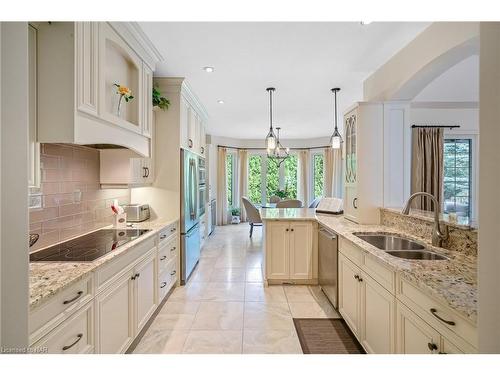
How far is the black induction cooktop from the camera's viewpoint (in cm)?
159

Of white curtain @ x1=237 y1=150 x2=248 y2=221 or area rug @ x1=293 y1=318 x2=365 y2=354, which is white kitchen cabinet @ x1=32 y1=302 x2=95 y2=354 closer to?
area rug @ x1=293 y1=318 x2=365 y2=354

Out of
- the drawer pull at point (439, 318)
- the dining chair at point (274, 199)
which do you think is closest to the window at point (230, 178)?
the dining chair at point (274, 199)

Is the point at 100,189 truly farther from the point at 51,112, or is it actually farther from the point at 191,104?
the point at 191,104

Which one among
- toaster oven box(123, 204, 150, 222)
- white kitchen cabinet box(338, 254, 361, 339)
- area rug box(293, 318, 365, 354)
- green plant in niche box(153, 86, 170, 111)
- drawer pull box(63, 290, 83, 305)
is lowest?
area rug box(293, 318, 365, 354)

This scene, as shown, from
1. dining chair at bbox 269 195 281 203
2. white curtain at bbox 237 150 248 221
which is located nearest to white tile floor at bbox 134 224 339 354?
dining chair at bbox 269 195 281 203

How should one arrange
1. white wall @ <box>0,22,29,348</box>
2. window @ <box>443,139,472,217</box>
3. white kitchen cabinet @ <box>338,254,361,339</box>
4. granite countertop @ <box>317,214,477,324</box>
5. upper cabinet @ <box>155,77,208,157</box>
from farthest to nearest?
window @ <box>443,139,472,217</box>
upper cabinet @ <box>155,77,208,157</box>
white kitchen cabinet @ <box>338,254,361,339</box>
granite countertop @ <box>317,214,477,324</box>
white wall @ <box>0,22,29,348</box>

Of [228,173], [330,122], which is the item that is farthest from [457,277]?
[228,173]

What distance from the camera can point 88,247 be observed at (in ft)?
6.08

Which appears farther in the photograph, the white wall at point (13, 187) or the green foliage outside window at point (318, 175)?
the green foliage outside window at point (318, 175)

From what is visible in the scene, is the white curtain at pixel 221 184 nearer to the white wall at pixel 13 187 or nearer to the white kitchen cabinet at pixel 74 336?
the white kitchen cabinet at pixel 74 336

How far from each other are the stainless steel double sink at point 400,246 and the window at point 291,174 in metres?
6.08

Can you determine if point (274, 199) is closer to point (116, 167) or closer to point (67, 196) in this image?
point (116, 167)

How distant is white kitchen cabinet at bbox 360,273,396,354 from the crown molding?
2.59 m

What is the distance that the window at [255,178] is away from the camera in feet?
27.8
